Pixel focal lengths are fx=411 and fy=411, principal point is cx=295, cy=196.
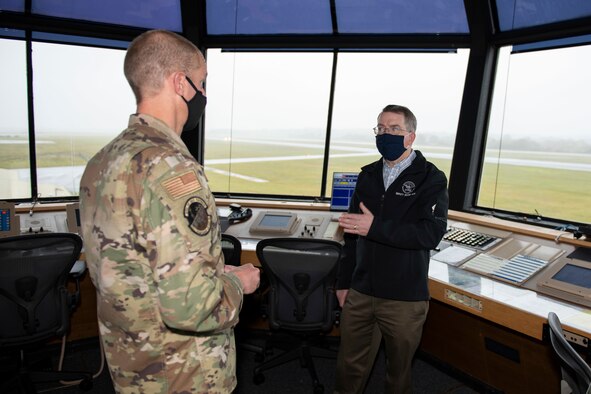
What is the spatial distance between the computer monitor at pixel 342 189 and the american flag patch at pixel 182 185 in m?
2.27

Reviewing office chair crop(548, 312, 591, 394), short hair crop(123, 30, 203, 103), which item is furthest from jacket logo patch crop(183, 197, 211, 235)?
office chair crop(548, 312, 591, 394)

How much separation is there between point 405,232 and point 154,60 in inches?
47.7

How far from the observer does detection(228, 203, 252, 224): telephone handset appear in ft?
10.4

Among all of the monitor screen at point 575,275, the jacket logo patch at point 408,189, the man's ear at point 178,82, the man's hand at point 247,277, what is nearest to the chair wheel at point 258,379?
the jacket logo patch at point 408,189

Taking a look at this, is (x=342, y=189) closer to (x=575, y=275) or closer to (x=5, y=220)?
(x=575, y=275)

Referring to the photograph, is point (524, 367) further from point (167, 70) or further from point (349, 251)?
point (167, 70)

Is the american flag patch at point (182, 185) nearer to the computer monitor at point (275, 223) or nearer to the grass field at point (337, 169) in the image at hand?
the computer monitor at point (275, 223)

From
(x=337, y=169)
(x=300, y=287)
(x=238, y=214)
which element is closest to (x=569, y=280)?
(x=300, y=287)

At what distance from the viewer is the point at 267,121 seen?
29.4m

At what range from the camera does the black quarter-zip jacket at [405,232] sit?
1.77 m

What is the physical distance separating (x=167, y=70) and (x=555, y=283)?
6.14 ft

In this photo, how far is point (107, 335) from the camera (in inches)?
43.2

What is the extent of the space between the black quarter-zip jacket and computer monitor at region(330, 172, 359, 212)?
1208mm

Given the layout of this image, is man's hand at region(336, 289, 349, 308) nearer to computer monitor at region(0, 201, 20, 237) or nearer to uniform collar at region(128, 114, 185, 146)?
uniform collar at region(128, 114, 185, 146)
